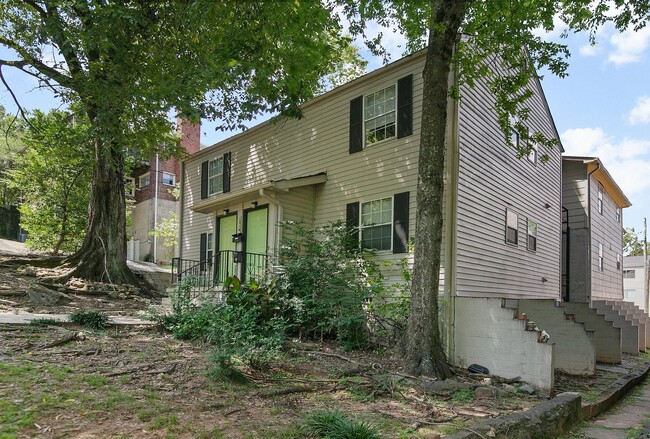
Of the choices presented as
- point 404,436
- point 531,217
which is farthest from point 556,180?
point 404,436

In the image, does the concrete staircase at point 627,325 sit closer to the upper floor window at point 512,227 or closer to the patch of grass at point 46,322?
the upper floor window at point 512,227

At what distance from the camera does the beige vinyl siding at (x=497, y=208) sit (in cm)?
936

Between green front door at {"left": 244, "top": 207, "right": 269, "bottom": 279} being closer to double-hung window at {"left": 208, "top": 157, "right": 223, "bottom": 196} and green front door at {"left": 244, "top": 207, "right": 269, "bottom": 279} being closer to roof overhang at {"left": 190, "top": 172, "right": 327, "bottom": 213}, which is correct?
roof overhang at {"left": 190, "top": 172, "right": 327, "bottom": 213}

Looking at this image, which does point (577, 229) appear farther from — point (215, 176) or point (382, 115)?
point (215, 176)

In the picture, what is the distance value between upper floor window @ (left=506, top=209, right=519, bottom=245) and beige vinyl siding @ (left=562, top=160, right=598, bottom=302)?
566 cm

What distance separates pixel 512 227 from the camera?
1139 cm

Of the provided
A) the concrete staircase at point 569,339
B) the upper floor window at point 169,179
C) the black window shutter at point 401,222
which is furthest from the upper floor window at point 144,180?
the concrete staircase at point 569,339

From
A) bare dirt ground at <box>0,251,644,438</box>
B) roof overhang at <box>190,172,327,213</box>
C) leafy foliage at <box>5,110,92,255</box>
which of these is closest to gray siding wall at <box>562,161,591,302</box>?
roof overhang at <box>190,172,327,213</box>

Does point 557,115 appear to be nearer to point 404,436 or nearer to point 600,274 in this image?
point 600,274

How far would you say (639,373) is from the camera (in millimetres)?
9906

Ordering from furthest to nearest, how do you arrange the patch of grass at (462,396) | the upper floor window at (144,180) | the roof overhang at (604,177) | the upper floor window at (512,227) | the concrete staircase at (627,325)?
the upper floor window at (144,180)
the roof overhang at (604,177)
the concrete staircase at (627,325)
the upper floor window at (512,227)
the patch of grass at (462,396)

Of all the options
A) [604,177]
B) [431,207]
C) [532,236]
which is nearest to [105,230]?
[431,207]

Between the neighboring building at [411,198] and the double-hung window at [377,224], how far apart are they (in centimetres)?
3

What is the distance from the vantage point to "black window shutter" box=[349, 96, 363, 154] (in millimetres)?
10906
